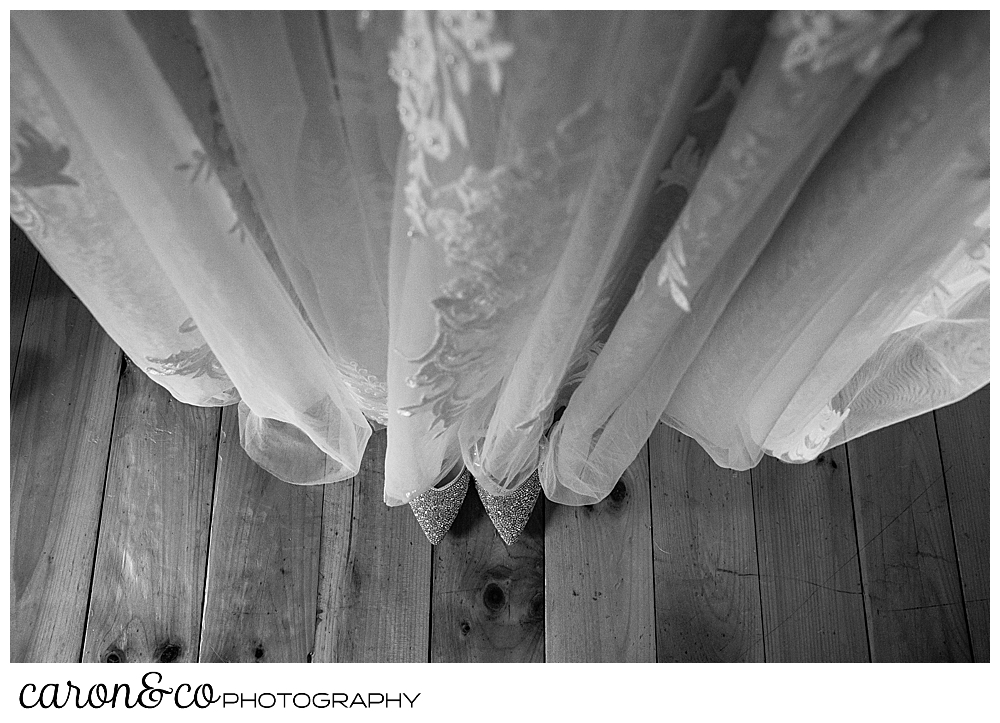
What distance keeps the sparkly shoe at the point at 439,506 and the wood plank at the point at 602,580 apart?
13 centimetres

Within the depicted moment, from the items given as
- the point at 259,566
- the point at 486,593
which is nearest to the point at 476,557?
the point at 486,593

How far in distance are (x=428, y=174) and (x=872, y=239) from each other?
0.22 metres

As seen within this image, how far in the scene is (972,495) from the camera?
3.02 feet

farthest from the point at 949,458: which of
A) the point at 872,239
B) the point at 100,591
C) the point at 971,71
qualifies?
the point at 100,591

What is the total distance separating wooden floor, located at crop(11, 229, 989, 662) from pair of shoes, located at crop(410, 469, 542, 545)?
1.3 inches

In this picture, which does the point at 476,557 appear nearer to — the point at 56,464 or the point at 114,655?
the point at 114,655

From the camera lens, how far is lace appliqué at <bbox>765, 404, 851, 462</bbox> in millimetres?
637

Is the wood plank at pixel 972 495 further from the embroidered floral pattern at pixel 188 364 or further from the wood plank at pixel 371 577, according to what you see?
the embroidered floral pattern at pixel 188 364

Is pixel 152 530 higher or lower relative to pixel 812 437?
lower

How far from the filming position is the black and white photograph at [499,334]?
11.0 inches

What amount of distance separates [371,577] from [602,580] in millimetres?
287

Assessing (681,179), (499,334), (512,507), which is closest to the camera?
(681,179)

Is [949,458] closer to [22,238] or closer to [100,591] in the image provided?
[100,591]
